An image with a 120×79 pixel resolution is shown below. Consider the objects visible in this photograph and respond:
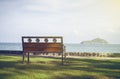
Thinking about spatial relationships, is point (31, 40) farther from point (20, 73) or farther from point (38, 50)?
point (20, 73)

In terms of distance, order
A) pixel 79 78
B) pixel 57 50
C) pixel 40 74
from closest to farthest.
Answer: pixel 79 78 → pixel 40 74 → pixel 57 50

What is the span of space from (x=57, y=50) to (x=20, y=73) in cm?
477

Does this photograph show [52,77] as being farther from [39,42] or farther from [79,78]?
[39,42]

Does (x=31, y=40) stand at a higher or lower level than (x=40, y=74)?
higher

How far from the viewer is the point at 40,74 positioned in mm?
12781

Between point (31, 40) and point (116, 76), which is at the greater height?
point (31, 40)

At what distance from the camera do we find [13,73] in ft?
42.4

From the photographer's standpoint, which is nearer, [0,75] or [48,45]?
[0,75]

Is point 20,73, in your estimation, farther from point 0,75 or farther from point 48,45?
point 48,45

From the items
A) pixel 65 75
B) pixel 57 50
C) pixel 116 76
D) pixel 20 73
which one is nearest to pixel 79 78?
pixel 65 75

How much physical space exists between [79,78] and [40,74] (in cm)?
192

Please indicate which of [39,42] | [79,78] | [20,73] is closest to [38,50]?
[39,42]

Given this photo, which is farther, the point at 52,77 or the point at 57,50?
the point at 57,50

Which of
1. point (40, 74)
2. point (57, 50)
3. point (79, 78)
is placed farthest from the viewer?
point (57, 50)
